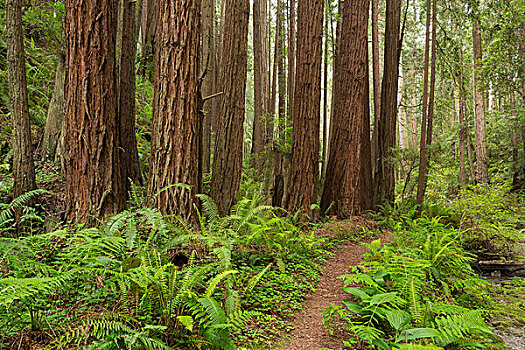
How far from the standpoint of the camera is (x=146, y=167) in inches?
292

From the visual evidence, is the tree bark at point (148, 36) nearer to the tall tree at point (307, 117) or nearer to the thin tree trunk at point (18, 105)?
the tall tree at point (307, 117)

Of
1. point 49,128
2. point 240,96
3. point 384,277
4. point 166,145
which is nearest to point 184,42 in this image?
point 166,145

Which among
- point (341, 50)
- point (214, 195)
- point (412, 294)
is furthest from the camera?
point (341, 50)

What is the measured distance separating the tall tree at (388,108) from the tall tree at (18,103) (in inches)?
346

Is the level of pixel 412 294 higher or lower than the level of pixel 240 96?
lower

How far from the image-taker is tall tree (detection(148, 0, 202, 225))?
459cm

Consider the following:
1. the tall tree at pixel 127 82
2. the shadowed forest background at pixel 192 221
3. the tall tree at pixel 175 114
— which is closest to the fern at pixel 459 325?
the shadowed forest background at pixel 192 221

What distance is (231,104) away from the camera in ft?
22.0

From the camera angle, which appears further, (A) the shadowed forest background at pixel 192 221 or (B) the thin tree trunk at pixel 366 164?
(B) the thin tree trunk at pixel 366 164

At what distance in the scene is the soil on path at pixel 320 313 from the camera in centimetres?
310

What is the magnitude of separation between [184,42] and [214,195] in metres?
2.98

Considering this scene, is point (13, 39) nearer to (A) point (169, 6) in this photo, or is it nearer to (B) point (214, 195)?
(A) point (169, 6)

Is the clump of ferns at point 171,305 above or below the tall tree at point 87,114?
below

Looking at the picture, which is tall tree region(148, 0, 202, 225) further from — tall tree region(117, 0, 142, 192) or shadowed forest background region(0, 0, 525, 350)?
tall tree region(117, 0, 142, 192)
